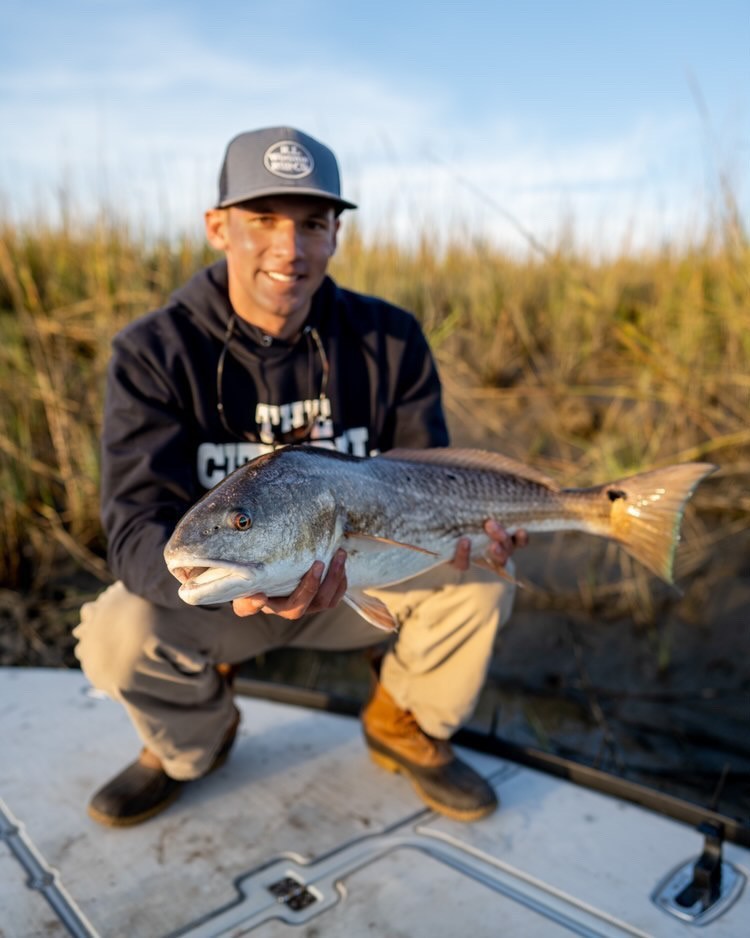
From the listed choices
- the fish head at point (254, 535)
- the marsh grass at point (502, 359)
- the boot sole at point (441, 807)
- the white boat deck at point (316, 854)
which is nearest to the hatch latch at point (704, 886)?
the white boat deck at point (316, 854)

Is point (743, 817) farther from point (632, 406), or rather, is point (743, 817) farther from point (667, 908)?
point (632, 406)

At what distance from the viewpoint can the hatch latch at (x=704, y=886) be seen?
241 centimetres

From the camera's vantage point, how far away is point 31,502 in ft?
18.1

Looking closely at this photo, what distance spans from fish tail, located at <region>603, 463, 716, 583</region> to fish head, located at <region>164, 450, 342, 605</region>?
1027mm

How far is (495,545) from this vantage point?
2.77 m

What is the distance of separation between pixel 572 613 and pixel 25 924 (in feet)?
11.8

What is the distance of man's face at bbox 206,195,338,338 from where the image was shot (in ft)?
9.86

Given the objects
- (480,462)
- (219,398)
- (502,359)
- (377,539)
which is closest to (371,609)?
(377,539)

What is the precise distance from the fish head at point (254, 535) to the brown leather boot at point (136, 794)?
3.68 ft

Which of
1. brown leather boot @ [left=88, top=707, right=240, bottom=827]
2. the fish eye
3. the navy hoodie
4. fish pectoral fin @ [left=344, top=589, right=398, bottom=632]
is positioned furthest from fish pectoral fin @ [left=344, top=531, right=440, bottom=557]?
brown leather boot @ [left=88, top=707, right=240, bottom=827]

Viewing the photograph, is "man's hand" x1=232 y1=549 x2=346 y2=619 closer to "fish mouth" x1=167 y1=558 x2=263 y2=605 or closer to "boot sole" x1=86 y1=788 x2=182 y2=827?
"fish mouth" x1=167 y1=558 x2=263 y2=605

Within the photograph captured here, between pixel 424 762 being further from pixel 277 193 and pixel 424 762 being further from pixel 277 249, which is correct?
pixel 277 193

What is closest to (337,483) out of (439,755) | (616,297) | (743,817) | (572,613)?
(439,755)

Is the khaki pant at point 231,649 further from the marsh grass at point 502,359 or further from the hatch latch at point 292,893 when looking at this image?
the marsh grass at point 502,359
